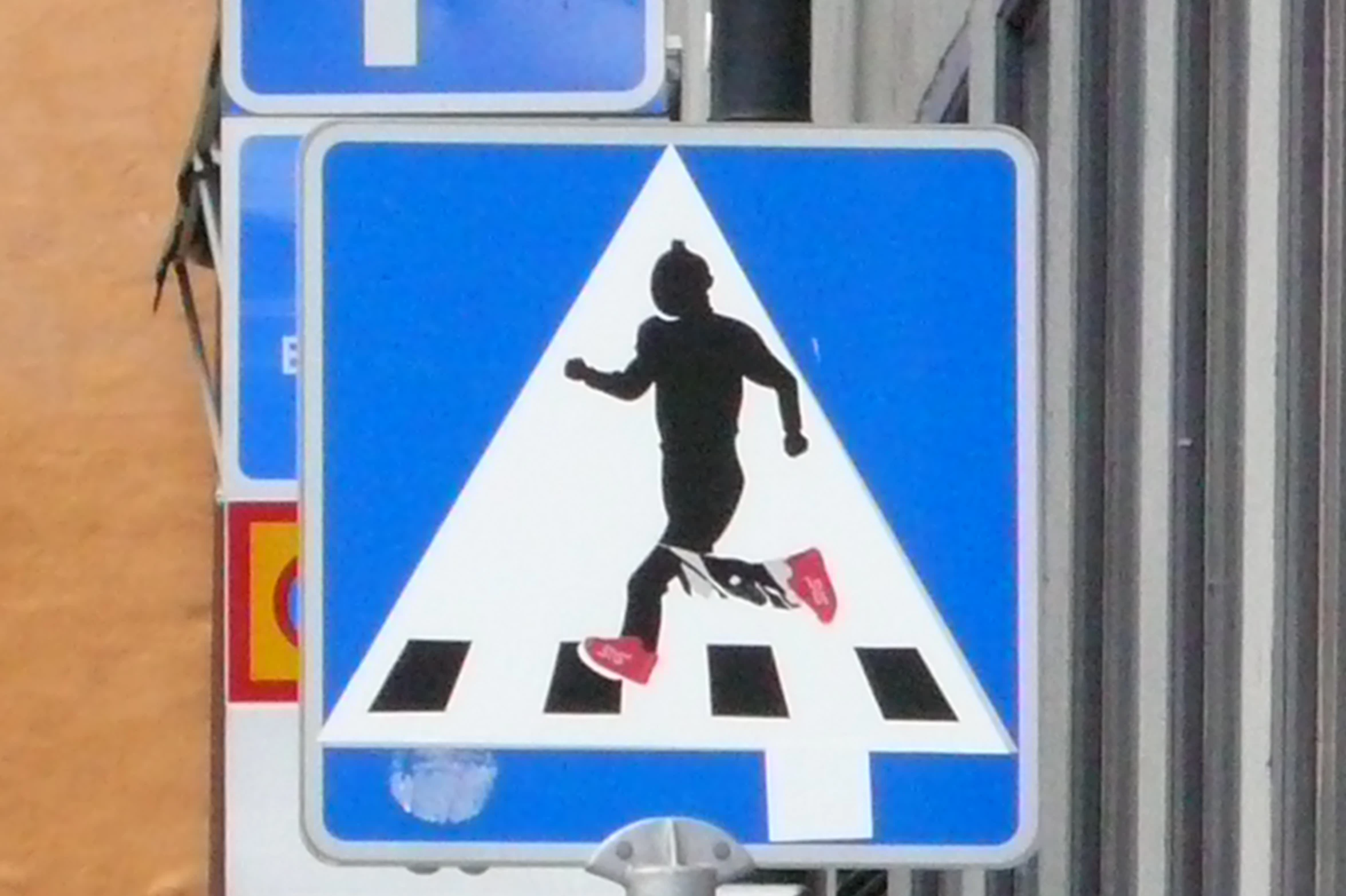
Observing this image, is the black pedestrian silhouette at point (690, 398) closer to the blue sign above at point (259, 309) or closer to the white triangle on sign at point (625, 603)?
the white triangle on sign at point (625, 603)

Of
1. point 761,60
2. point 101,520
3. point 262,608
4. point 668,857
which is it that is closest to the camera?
point 668,857

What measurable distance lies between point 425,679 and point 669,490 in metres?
0.27

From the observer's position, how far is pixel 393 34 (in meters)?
4.90

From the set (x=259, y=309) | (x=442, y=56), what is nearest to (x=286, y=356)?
(x=259, y=309)

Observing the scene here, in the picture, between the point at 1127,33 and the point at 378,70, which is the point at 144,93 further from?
the point at 1127,33

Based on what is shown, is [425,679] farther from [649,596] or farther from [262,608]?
[262,608]

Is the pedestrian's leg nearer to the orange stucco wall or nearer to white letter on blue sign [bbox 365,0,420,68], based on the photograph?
white letter on blue sign [bbox 365,0,420,68]

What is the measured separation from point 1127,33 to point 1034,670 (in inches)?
70.9

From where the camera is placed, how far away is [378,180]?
9.00 feet

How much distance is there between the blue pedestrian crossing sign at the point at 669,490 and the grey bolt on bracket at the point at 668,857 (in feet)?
0.07

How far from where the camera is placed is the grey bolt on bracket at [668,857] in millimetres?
2545

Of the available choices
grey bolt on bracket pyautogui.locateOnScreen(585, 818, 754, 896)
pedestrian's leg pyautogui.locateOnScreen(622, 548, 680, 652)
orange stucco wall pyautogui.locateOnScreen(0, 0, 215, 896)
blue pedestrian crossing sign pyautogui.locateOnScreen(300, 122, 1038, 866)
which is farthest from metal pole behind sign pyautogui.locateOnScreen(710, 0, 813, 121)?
orange stucco wall pyautogui.locateOnScreen(0, 0, 215, 896)

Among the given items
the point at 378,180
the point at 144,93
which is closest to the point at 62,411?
the point at 144,93

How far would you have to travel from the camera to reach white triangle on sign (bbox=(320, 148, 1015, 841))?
263 centimetres
